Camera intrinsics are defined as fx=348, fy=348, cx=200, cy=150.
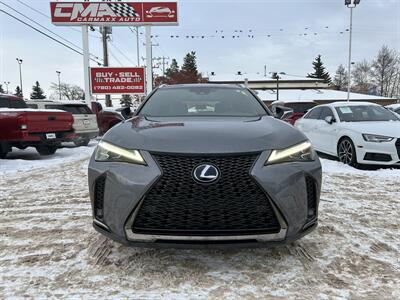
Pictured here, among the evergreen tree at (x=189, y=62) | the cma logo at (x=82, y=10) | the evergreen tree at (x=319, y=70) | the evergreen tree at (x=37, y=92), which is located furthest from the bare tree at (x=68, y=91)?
the cma logo at (x=82, y=10)

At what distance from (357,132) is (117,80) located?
11.6 metres

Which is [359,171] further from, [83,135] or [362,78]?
[362,78]

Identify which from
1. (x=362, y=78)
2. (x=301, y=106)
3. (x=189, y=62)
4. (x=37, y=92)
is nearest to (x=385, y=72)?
(x=362, y=78)

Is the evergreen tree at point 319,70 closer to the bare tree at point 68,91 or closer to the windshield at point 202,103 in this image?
the bare tree at point 68,91

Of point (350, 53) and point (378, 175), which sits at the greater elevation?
point (350, 53)

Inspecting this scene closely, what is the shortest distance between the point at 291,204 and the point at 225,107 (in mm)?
1727

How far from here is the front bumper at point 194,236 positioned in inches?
93.6

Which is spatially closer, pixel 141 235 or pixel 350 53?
pixel 141 235

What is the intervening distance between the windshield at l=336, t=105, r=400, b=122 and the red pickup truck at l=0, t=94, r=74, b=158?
6.79 metres

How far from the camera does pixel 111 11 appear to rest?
50.2 ft

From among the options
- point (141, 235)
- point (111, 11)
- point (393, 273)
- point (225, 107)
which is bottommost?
point (393, 273)

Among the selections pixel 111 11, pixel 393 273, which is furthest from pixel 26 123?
pixel 111 11

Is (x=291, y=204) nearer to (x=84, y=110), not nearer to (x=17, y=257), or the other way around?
(x=17, y=257)

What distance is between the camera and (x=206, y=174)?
7.69ft
